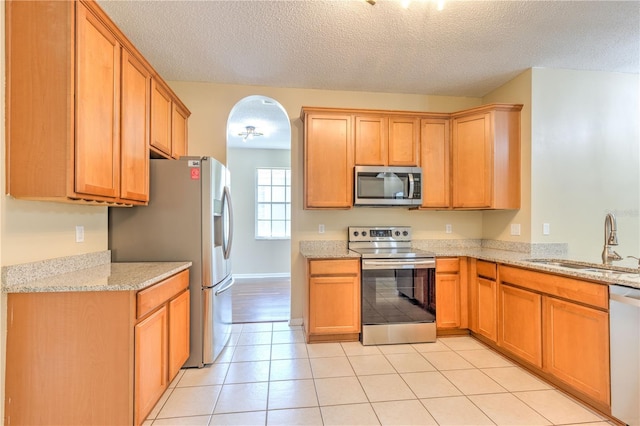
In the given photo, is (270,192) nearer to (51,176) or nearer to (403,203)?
(403,203)

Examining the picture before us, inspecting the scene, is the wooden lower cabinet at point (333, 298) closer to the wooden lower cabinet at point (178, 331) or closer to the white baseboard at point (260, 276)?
the wooden lower cabinet at point (178, 331)

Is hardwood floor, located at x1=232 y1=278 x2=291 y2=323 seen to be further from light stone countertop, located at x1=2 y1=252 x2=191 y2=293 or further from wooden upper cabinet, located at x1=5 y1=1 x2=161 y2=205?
wooden upper cabinet, located at x1=5 y1=1 x2=161 y2=205

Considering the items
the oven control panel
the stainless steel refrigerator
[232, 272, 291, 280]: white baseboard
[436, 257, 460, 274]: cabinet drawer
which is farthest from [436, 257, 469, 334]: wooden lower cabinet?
[232, 272, 291, 280]: white baseboard

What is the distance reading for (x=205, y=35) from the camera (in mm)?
2582

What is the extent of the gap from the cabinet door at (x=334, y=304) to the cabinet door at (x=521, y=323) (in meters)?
1.29

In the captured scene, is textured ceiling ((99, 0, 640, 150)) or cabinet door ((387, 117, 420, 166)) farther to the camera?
cabinet door ((387, 117, 420, 166))

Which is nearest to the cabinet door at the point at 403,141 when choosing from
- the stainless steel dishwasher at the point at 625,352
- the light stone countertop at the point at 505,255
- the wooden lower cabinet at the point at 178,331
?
the light stone countertop at the point at 505,255

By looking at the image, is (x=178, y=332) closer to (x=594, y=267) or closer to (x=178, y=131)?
(x=178, y=131)

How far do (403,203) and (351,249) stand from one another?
75 cm

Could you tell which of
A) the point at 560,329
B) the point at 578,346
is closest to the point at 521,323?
the point at 560,329

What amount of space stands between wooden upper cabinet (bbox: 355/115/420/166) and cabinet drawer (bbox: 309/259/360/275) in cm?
106

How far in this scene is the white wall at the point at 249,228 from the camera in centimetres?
638

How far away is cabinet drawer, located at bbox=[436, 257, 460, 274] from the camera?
3.26 m

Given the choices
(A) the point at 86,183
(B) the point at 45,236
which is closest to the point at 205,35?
(A) the point at 86,183
